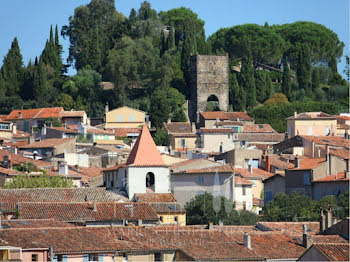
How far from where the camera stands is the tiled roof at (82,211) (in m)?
46.0

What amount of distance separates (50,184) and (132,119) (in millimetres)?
34548

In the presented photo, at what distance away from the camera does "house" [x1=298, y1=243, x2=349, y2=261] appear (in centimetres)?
3222

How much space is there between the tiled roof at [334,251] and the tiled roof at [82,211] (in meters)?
14.3

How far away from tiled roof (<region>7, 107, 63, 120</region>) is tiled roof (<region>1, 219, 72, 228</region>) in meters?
45.9

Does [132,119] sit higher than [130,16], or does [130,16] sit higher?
[130,16]

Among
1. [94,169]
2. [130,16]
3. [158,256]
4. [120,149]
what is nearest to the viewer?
[158,256]

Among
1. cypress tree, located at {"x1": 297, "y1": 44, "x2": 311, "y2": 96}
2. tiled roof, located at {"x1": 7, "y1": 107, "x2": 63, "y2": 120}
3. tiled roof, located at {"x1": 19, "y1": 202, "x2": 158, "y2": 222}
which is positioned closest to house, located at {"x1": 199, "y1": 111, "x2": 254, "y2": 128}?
cypress tree, located at {"x1": 297, "y1": 44, "x2": 311, "y2": 96}

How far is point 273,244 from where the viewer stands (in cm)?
4006

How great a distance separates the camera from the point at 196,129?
298 feet

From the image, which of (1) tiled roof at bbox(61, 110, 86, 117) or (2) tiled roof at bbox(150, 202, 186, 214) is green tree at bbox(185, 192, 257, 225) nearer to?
(2) tiled roof at bbox(150, 202, 186, 214)

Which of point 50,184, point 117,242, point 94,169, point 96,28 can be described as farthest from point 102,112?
point 117,242

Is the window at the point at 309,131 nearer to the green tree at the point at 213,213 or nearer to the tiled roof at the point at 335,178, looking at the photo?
the tiled roof at the point at 335,178

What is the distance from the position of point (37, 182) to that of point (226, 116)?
36912mm

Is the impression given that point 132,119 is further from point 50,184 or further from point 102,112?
point 50,184
